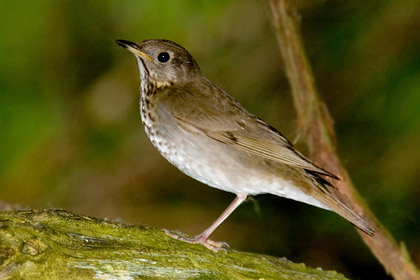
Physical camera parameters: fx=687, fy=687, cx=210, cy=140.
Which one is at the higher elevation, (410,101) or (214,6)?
(214,6)

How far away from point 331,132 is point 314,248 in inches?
67.2

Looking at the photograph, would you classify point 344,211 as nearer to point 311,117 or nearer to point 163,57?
point 311,117

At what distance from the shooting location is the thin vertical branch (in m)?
4.65

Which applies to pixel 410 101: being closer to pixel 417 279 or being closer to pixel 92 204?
pixel 417 279

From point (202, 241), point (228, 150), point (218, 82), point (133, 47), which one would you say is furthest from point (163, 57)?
point (218, 82)

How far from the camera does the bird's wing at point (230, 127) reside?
4254 millimetres

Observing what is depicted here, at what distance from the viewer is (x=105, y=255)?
3.17 meters

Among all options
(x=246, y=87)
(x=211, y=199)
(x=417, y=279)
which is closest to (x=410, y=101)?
(x=417, y=279)

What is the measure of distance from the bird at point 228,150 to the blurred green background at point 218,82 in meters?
1.21

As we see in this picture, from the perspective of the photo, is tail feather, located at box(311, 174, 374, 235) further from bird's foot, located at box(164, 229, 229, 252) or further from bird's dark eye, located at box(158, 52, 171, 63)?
bird's dark eye, located at box(158, 52, 171, 63)

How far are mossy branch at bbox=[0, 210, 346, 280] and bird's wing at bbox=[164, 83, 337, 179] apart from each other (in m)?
0.70

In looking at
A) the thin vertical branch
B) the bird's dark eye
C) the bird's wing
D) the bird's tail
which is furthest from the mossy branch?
the bird's dark eye

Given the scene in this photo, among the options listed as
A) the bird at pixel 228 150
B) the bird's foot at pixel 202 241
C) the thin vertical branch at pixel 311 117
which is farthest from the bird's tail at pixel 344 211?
the bird's foot at pixel 202 241

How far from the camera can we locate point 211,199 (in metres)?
6.68
